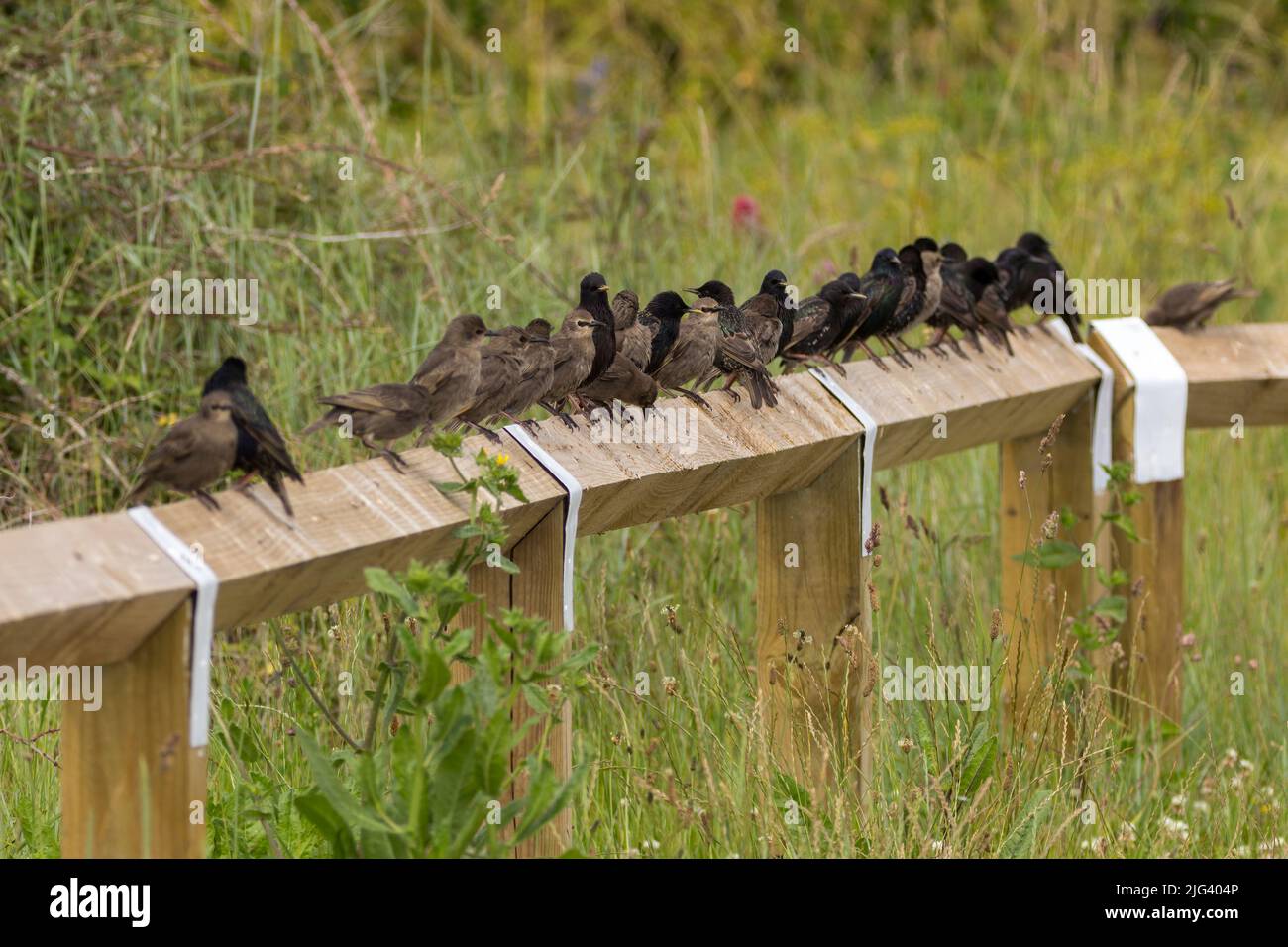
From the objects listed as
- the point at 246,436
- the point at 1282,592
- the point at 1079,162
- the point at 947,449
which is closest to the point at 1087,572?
the point at 947,449

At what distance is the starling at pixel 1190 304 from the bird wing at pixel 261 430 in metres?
3.04

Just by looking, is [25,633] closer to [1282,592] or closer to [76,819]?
[76,819]

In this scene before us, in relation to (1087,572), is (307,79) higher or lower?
higher

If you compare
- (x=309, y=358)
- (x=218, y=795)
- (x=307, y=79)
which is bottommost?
(x=218, y=795)

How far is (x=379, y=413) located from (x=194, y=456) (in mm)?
584

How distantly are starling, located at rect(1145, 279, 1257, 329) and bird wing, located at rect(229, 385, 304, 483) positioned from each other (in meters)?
3.04

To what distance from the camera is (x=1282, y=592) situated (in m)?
6.17

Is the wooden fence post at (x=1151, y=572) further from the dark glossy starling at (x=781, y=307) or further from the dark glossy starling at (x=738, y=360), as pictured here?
the dark glossy starling at (x=738, y=360)

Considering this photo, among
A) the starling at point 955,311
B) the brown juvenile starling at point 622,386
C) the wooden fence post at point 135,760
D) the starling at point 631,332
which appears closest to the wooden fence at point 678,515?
the wooden fence post at point 135,760

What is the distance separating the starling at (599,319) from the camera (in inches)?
153

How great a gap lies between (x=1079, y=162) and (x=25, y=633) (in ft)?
23.9

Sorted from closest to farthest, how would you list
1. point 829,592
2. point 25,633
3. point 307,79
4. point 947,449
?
point 25,633
point 829,592
point 947,449
point 307,79

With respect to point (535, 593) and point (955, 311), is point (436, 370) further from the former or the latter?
point (955, 311)

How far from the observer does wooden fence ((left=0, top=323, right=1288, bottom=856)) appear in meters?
2.27
